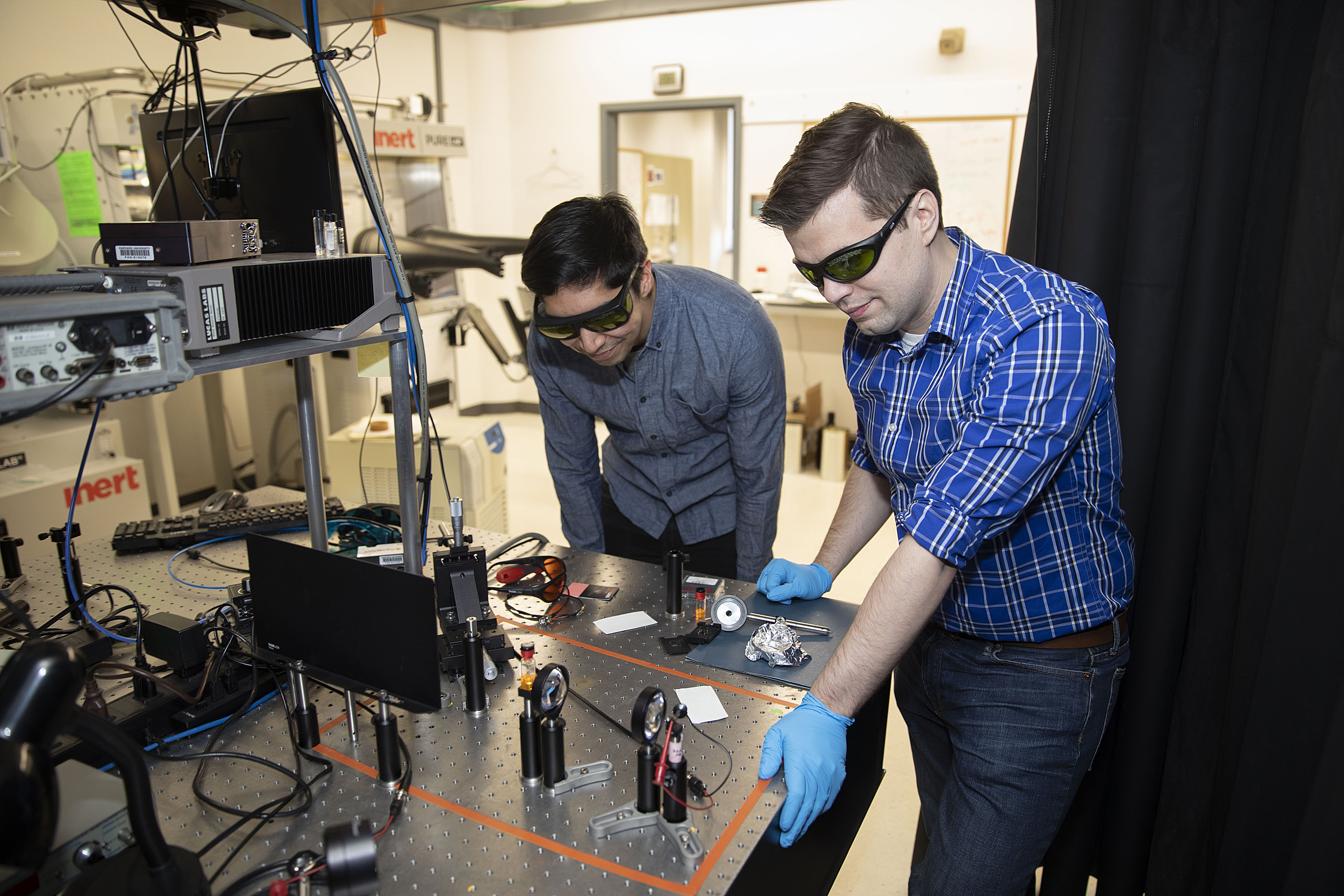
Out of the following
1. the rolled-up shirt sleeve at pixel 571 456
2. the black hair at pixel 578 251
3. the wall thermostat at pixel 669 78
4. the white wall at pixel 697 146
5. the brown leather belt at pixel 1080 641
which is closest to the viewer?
the brown leather belt at pixel 1080 641

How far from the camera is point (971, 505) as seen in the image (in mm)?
1012

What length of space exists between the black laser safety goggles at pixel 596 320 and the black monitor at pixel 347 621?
23.6 inches

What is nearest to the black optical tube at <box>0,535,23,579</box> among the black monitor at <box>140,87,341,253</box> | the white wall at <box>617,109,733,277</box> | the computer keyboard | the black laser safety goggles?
the computer keyboard

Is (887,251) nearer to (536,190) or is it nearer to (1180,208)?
(1180,208)

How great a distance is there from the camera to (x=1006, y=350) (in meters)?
1.05

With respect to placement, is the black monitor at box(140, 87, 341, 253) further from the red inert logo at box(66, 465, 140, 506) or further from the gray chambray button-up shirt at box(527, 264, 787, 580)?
the red inert logo at box(66, 465, 140, 506)

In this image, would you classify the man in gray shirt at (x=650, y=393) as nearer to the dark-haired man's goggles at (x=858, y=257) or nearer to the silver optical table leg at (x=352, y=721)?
the dark-haired man's goggles at (x=858, y=257)

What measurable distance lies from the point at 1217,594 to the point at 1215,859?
46 centimetres

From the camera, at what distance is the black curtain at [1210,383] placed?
1.09 metres

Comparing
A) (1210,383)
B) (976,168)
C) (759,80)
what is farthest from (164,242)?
(759,80)

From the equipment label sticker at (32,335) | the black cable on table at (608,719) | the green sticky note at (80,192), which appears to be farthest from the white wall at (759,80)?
the equipment label sticker at (32,335)

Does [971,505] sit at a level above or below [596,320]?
below

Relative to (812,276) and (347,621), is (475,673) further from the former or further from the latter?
(812,276)

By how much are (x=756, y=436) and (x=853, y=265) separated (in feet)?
2.29
